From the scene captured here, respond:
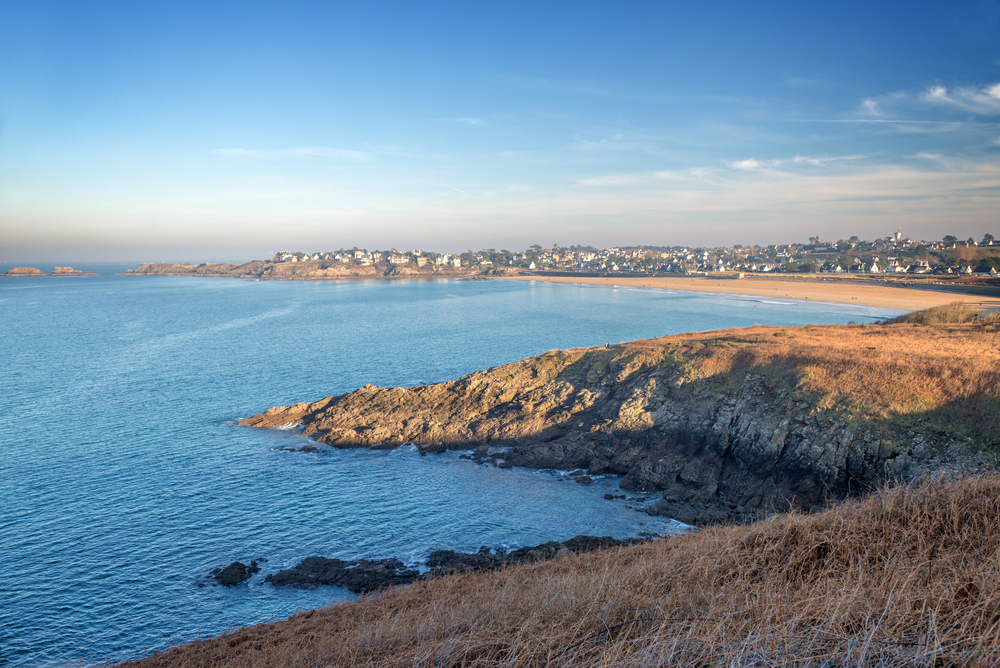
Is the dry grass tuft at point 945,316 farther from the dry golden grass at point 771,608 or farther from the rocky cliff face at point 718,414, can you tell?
the dry golden grass at point 771,608

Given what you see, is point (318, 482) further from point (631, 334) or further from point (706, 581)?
point (631, 334)

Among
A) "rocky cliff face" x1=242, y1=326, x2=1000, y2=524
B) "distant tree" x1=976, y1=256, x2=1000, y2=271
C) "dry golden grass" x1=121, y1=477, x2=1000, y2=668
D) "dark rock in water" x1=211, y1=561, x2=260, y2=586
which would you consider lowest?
"dark rock in water" x1=211, y1=561, x2=260, y2=586

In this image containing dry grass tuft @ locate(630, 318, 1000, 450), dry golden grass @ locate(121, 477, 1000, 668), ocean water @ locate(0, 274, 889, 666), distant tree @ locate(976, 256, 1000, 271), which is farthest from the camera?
distant tree @ locate(976, 256, 1000, 271)

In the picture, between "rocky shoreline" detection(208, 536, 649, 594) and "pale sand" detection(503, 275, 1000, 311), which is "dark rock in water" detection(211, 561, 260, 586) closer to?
"rocky shoreline" detection(208, 536, 649, 594)

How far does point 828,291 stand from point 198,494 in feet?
428

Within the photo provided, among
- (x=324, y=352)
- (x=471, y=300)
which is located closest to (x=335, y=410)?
(x=324, y=352)

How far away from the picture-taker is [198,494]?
2692cm

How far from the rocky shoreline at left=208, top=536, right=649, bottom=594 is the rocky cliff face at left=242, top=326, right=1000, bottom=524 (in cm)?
623

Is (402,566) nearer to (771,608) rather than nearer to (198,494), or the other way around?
(198,494)

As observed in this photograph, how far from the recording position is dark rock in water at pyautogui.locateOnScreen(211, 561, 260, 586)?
1916 centimetres

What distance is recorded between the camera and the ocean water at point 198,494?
18047 millimetres

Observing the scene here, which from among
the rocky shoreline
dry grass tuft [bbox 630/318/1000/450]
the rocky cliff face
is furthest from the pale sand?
the rocky shoreline

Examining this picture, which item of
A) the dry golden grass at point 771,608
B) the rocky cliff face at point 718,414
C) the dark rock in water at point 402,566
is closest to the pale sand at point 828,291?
the rocky cliff face at point 718,414

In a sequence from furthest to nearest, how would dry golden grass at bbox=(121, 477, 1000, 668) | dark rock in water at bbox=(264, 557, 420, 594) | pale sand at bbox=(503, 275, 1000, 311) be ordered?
pale sand at bbox=(503, 275, 1000, 311) → dark rock in water at bbox=(264, 557, 420, 594) → dry golden grass at bbox=(121, 477, 1000, 668)
